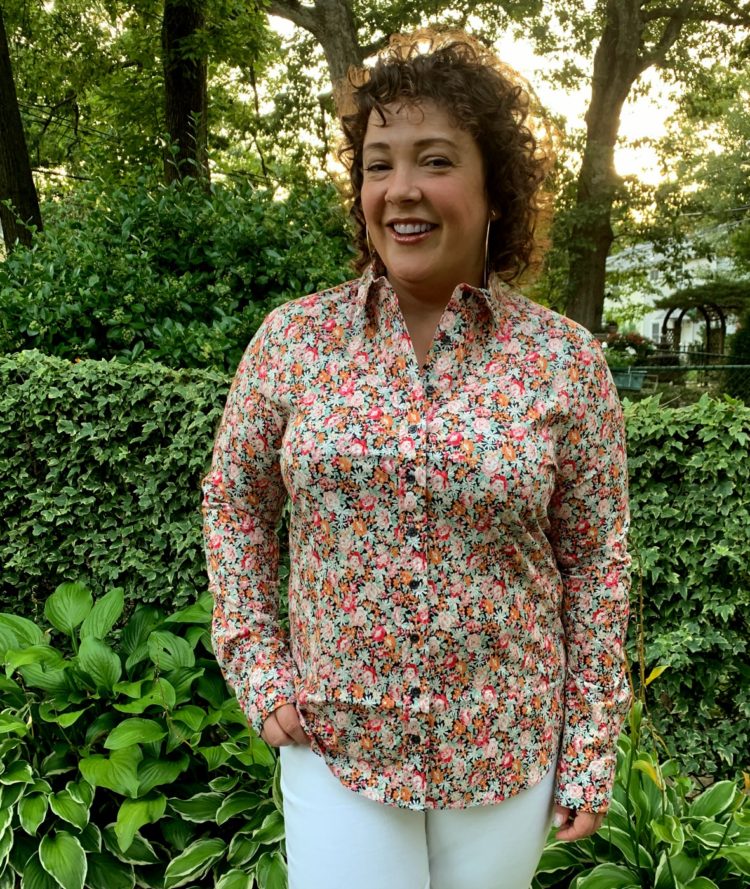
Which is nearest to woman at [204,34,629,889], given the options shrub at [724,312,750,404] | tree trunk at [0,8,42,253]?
shrub at [724,312,750,404]

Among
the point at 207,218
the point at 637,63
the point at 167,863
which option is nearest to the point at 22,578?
the point at 167,863

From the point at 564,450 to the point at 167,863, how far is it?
2.12m

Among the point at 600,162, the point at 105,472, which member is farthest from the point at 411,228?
the point at 600,162

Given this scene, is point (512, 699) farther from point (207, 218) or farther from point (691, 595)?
point (207, 218)

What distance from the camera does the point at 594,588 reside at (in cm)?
153

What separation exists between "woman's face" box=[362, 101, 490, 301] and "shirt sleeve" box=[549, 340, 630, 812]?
0.32 m

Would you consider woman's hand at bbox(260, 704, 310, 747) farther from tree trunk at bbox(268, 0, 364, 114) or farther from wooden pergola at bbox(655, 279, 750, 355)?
wooden pergola at bbox(655, 279, 750, 355)

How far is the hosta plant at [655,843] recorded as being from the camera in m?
2.24

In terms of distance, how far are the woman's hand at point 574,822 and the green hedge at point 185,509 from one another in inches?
45.1

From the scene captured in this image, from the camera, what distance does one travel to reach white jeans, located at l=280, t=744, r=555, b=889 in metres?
1.44

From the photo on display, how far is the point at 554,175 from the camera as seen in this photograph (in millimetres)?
1716

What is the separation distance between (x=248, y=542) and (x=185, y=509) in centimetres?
165

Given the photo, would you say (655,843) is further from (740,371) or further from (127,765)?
(740,371)

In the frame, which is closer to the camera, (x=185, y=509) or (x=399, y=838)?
(x=399, y=838)
